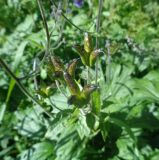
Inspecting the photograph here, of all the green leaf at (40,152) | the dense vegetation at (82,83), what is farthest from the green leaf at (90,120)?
the green leaf at (40,152)

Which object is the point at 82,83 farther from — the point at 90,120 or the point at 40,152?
the point at 90,120

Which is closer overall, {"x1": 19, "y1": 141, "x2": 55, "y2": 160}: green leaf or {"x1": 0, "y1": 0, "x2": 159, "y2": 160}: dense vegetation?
{"x1": 0, "y1": 0, "x2": 159, "y2": 160}: dense vegetation

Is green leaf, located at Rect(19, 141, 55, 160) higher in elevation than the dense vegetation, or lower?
lower

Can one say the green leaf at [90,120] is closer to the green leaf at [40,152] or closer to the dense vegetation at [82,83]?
the dense vegetation at [82,83]

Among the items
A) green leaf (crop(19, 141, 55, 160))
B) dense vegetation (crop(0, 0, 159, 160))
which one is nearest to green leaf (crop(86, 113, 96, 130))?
dense vegetation (crop(0, 0, 159, 160))

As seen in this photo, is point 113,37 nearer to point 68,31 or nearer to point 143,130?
point 68,31

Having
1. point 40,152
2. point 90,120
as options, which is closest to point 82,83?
point 40,152

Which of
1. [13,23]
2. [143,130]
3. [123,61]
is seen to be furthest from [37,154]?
[13,23]

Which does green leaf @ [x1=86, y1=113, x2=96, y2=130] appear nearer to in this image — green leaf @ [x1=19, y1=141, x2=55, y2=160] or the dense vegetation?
the dense vegetation
